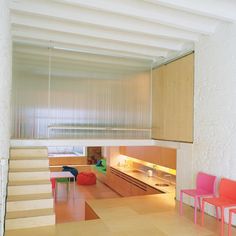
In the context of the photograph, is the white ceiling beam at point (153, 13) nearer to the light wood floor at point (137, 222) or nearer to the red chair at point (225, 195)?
the red chair at point (225, 195)

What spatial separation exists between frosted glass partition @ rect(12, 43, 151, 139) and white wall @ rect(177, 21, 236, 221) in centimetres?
187

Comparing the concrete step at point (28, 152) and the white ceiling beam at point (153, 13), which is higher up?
the white ceiling beam at point (153, 13)

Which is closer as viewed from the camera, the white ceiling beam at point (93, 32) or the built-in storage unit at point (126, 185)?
the white ceiling beam at point (93, 32)

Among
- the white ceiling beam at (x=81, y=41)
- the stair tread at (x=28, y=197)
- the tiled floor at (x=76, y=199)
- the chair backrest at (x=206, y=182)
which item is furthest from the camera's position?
the tiled floor at (x=76, y=199)

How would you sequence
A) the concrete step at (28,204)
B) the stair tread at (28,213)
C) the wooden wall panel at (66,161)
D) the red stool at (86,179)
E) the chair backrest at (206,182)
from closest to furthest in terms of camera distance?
the stair tread at (28,213)
the concrete step at (28,204)
the chair backrest at (206,182)
the red stool at (86,179)
the wooden wall panel at (66,161)

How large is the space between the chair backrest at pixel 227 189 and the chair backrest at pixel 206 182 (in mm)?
223

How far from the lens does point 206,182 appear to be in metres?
A: 4.27

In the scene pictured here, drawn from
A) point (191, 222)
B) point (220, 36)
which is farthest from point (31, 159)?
point (220, 36)

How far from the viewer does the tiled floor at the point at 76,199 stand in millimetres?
6512

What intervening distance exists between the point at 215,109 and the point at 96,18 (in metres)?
2.61

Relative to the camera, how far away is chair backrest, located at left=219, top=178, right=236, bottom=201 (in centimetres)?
371

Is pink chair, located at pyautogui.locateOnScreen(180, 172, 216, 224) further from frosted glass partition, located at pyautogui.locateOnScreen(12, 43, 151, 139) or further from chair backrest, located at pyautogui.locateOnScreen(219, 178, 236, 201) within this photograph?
frosted glass partition, located at pyautogui.locateOnScreen(12, 43, 151, 139)

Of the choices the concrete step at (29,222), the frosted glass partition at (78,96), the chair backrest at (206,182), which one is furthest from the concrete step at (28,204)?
the chair backrest at (206,182)

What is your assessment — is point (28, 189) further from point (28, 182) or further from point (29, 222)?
point (29, 222)
